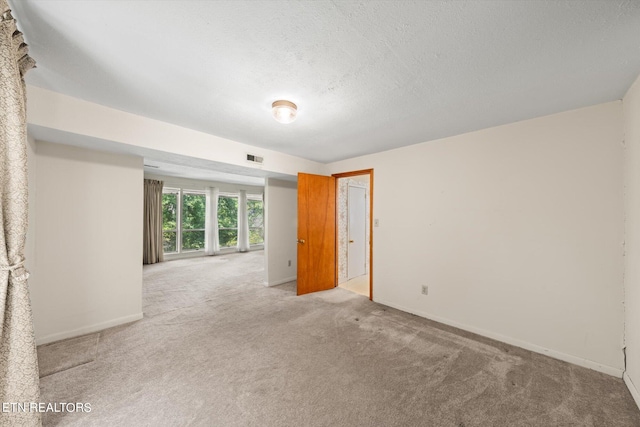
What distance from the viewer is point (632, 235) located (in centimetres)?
183

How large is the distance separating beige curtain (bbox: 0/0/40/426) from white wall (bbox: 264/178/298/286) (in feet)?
10.4

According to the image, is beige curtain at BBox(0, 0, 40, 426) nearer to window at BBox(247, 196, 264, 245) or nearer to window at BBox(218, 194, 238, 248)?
window at BBox(218, 194, 238, 248)

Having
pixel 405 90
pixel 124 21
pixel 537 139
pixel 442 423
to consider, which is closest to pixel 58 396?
pixel 124 21

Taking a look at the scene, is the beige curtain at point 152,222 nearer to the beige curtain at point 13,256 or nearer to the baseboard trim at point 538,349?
the beige curtain at point 13,256

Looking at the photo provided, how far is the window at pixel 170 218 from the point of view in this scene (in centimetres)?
699

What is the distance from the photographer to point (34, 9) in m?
1.17

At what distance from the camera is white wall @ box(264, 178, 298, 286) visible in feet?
14.7

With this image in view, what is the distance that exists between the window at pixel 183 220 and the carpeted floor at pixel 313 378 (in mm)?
4706

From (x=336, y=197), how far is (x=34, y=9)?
3824mm

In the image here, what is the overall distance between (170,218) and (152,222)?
0.72m

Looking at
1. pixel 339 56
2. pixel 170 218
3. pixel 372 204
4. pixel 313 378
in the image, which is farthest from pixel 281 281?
pixel 170 218

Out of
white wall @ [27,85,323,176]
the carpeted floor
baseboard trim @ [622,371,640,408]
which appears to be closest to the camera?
the carpeted floor

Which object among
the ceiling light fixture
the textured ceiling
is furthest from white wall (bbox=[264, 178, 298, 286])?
the ceiling light fixture

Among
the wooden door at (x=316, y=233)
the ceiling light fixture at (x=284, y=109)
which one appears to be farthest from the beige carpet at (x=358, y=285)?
the ceiling light fixture at (x=284, y=109)
